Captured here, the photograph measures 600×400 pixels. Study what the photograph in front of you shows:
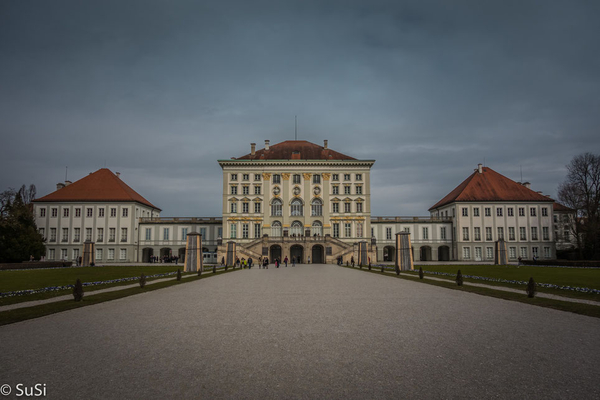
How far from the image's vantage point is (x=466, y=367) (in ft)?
21.7

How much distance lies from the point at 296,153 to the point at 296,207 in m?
8.95

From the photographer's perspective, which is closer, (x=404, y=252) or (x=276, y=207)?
(x=404, y=252)

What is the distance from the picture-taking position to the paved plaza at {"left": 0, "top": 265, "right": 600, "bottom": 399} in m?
5.68

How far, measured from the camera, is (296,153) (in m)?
69.9

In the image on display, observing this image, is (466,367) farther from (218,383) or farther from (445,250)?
(445,250)

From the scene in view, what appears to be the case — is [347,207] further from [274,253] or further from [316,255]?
[274,253]

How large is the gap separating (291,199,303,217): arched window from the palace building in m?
0.16

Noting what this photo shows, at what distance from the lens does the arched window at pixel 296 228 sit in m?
66.6

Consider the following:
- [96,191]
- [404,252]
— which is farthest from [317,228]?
[96,191]

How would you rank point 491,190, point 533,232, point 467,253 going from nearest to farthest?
point 467,253 < point 533,232 < point 491,190

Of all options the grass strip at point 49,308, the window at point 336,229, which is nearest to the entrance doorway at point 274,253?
the window at point 336,229

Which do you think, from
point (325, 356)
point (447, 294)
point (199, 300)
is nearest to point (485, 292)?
point (447, 294)

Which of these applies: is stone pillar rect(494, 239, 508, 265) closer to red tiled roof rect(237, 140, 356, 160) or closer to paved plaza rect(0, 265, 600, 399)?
red tiled roof rect(237, 140, 356, 160)

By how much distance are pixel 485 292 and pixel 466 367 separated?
1204 cm
